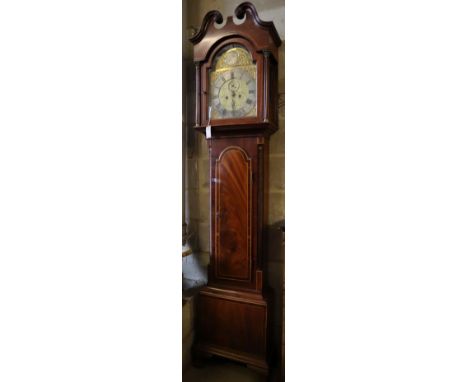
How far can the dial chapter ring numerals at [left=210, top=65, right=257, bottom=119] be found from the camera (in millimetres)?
1384

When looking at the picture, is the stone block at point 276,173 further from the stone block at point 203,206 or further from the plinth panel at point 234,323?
the plinth panel at point 234,323

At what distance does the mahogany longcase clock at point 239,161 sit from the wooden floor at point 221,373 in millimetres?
128

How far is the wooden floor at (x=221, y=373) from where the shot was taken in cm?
155

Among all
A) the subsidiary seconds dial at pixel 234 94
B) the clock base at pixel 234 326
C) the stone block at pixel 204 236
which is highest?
the subsidiary seconds dial at pixel 234 94

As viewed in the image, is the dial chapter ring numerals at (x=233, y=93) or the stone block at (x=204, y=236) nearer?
the dial chapter ring numerals at (x=233, y=93)

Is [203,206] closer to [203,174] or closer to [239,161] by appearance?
[203,174]

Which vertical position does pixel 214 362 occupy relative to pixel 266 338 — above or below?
below

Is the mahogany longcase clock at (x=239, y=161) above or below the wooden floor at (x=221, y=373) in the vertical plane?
above

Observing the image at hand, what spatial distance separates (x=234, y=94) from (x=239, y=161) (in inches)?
12.2

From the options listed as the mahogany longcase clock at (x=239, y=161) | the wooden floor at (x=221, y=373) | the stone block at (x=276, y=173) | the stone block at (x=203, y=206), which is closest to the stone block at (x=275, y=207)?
the stone block at (x=276, y=173)
